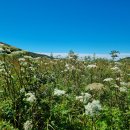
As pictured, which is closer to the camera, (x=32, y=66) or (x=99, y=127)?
(x=99, y=127)

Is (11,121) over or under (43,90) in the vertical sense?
under

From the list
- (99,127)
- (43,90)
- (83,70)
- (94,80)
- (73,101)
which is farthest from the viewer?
(83,70)

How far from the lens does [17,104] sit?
9703 millimetres

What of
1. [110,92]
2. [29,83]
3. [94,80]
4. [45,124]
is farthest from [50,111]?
[94,80]

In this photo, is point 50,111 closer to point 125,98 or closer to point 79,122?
point 79,122

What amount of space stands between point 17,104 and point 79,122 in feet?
5.71

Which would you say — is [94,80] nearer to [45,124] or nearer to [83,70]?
[83,70]

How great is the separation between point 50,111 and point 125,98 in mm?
4486

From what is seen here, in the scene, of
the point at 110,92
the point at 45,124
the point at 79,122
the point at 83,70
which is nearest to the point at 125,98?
the point at 110,92

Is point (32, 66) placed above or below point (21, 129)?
above

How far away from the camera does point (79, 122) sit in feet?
31.9

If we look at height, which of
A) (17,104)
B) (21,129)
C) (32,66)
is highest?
(32,66)

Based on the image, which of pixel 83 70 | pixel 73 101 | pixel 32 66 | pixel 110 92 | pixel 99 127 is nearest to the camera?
pixel 99 127

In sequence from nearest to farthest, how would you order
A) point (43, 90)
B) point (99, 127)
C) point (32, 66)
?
point (99, 127), point (43, 90), point (32, 66)
